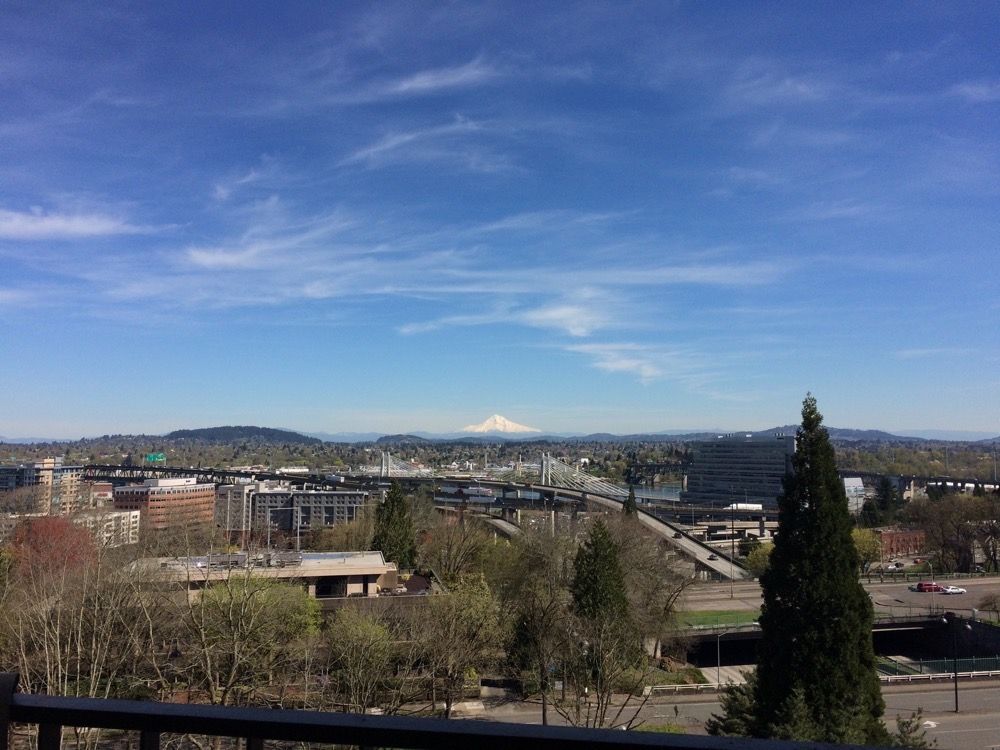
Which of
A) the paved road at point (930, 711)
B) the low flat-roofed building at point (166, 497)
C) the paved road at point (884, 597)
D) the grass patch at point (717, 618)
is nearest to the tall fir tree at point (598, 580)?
the paved road at point (930, 711)

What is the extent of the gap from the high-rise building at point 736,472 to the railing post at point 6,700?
52.1 meters

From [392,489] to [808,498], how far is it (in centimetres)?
1409

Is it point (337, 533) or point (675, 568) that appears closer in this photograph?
point (675, 568)

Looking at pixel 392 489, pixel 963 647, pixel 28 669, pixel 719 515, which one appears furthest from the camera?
pixel 719 515

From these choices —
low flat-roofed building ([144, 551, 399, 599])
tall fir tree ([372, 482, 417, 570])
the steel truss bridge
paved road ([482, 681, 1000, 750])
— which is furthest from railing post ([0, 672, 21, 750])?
the steel truss bridge

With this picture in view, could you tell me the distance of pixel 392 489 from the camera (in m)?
19.0

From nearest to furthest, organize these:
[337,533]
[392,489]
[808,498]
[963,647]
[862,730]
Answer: [862,730], [808,498], [963,647], [392,489], [337,533]

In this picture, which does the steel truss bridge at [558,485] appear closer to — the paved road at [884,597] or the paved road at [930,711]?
the paved road at [884,597]

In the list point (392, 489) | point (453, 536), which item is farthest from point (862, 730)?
point (392, 489)

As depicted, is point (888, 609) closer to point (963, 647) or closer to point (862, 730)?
point (963, 647)

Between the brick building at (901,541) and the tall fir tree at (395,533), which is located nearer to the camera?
the tall fir tree at (395,533)

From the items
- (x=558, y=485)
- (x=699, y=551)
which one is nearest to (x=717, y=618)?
(x=699, y=551)

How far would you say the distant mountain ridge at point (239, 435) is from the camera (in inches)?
6831

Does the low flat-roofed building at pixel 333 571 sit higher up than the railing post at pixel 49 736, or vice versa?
the railing post at pixel 49 736
